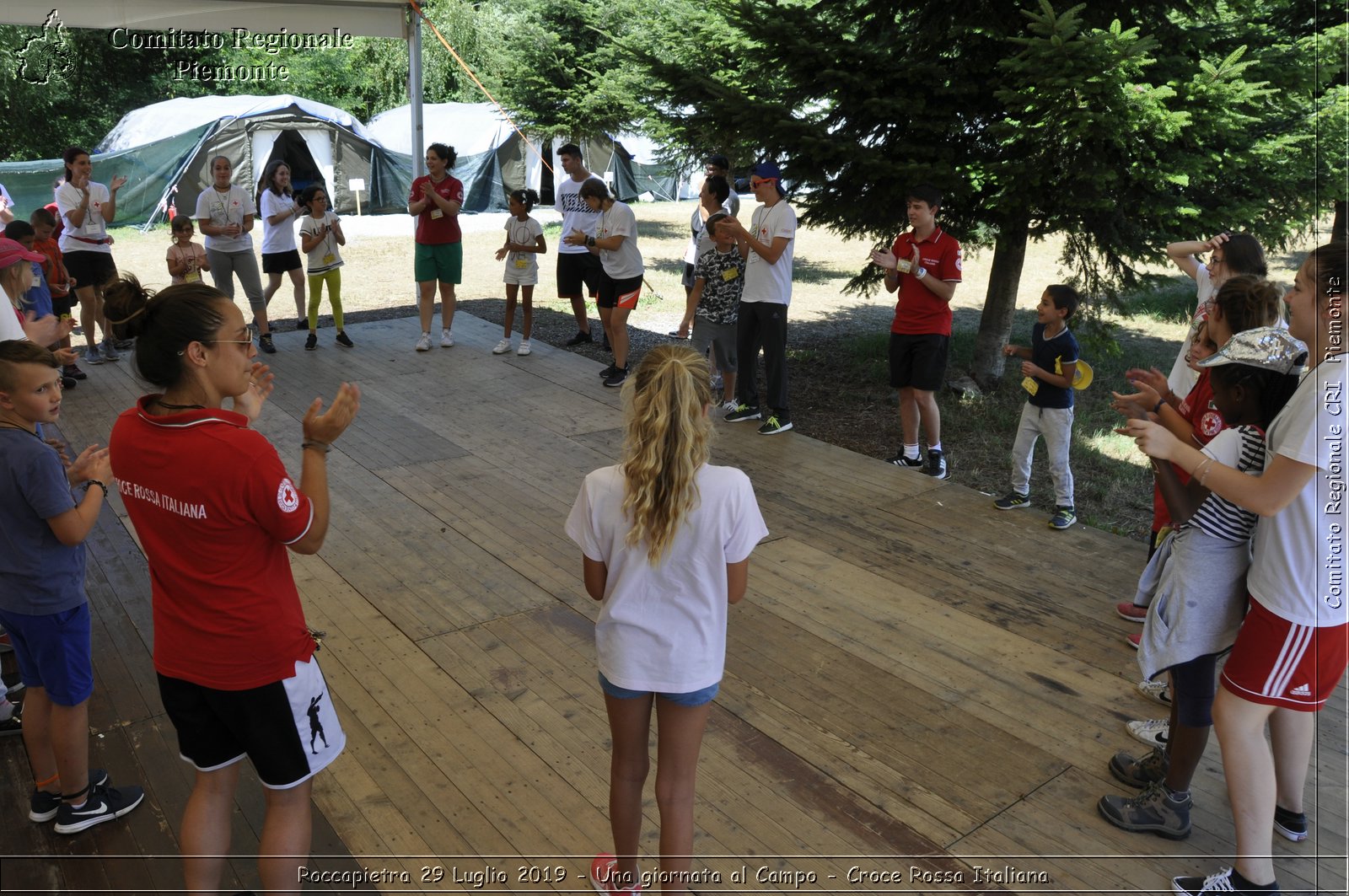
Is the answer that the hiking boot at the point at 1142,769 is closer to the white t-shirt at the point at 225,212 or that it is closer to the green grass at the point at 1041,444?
the green grass at the point at 1041,444

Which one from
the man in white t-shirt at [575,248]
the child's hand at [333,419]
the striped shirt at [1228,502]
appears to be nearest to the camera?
the child's hand at [333,419]

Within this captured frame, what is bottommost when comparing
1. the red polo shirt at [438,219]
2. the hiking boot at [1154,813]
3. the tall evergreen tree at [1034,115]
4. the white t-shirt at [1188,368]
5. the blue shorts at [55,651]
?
the hiking boot at [1154,813]

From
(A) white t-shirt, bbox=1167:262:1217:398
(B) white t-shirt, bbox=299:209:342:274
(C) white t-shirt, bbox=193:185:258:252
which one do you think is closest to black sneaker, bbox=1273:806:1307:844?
(A) white t-shirt, bbox=1167:262:1217:398

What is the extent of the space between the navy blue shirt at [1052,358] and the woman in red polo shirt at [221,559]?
13.1 ft

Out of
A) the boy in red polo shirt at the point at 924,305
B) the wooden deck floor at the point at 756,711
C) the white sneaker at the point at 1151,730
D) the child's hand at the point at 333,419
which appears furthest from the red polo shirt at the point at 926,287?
the child's hand at the point at 333,419

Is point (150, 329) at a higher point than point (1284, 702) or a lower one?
higher

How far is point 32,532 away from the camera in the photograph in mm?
2645

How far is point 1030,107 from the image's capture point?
6.20 m

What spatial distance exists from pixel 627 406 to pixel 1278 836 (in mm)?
2438

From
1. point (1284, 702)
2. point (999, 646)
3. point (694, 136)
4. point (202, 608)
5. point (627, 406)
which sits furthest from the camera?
point (694, 136)

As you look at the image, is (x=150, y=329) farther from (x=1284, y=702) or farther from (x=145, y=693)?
(x=1284, y=702)

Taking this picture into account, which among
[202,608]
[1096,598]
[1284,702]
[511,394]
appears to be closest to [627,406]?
[202,608]

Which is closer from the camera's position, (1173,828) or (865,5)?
(1173,828)

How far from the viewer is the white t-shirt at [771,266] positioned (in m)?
6.52
